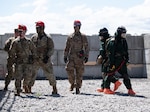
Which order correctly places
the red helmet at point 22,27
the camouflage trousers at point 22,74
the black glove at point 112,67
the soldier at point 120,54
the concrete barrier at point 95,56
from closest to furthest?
the camouflage trousers at point 22,74, the red helmet at point 22,27, the soldier at point 120,54, the black glove at point 112,67, the concrete barrier at point 95,56

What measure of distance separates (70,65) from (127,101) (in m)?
2.16

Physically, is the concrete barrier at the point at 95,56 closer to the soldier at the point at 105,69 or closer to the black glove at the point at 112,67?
the soldier at the point at 105,69

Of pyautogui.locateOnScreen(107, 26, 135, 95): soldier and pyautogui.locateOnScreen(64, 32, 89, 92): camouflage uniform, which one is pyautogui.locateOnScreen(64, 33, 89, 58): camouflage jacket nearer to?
pyautogui.locateOnScreen(64, 32, 89, 92): camouflage uniform

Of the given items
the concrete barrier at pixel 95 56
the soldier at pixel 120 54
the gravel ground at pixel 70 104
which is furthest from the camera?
the concrete barrier at pixel 95 56

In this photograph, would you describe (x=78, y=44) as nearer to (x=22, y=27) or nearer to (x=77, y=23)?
(x=77, y=23)

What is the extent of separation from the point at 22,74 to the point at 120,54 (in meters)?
2.49

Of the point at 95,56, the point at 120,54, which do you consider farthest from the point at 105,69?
the point at 95,56

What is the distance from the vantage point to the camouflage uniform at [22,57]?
8609mm

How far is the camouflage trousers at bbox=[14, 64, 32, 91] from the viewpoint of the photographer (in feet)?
28.1

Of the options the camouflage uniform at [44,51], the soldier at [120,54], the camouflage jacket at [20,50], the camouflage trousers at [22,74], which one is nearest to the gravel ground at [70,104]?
the camouflage trousers at [22,74]

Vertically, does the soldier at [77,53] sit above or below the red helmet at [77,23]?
below

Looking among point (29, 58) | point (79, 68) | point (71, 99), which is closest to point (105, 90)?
point (79, 68)

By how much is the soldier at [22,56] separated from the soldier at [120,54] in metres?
1.99

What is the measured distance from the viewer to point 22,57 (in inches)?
341
